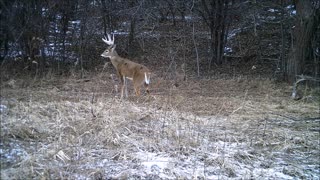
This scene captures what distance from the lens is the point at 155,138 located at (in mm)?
6883

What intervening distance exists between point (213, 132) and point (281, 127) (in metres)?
1.41

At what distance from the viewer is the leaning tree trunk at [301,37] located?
12336 mm

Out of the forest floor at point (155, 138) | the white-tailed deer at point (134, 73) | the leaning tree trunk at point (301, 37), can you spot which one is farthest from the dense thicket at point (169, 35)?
the forest floor at point (155, 138)

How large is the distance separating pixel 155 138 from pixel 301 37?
7.22 metres

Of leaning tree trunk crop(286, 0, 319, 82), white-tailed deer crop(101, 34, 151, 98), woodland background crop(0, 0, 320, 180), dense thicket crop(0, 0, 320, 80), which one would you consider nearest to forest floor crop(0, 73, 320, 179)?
woodland background crop(0, 0, 320, 180)

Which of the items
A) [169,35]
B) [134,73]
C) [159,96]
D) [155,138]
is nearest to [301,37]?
[159,96]

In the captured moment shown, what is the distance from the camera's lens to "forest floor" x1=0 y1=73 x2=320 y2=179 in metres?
5.70

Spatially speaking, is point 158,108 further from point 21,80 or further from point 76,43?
point 76,43

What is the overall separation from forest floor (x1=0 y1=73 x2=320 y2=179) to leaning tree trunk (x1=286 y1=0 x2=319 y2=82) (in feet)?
8.67

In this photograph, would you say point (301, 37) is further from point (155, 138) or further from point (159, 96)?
point (155, 138)

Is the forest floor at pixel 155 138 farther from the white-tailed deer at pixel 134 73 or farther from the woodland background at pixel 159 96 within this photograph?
the white-tailed deer at pixel 134 73

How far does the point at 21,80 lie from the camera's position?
11.8 m

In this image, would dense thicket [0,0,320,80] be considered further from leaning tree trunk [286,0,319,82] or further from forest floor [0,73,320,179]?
forest floor [0,73,320,179]

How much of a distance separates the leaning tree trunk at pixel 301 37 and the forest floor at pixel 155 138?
8.67 ft
